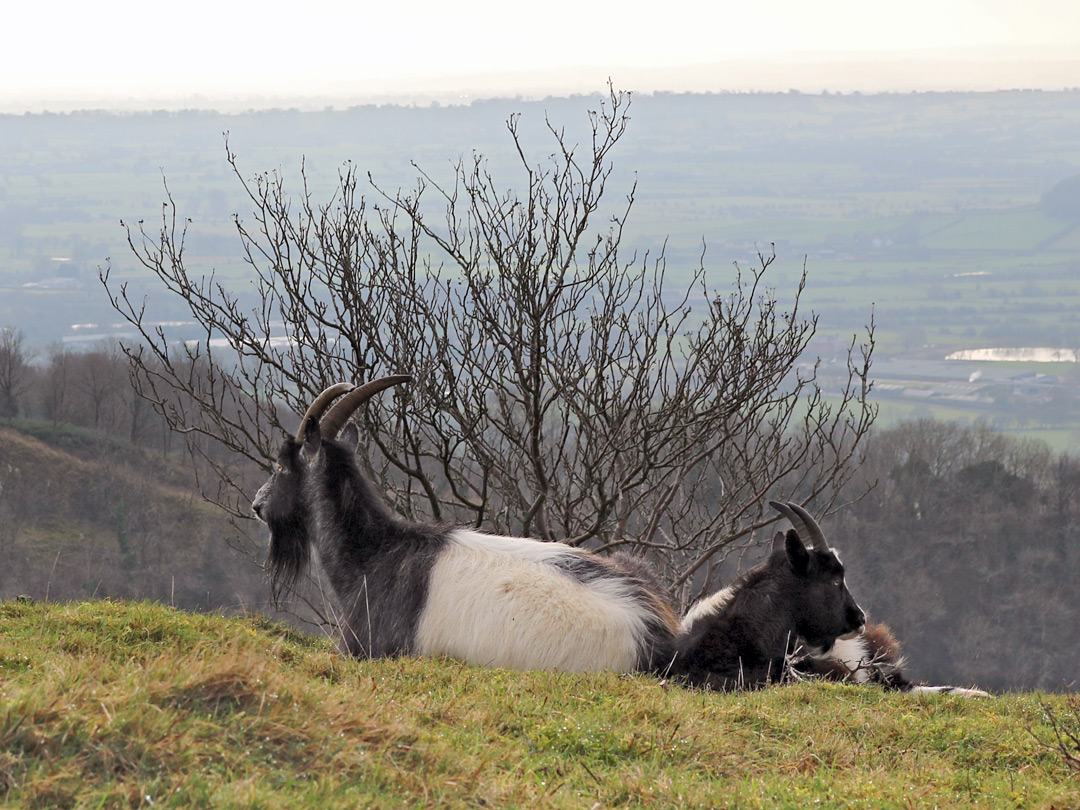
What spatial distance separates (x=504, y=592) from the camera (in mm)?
7410

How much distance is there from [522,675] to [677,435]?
17.7ft

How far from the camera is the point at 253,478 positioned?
44500mm

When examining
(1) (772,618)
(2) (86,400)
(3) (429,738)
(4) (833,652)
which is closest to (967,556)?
(2) (86,400)

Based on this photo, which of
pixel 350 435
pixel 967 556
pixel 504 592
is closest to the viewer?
pixel 504 592

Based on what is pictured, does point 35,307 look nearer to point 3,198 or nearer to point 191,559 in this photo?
point 3,198

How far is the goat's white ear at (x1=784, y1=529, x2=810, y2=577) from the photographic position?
8.29 m

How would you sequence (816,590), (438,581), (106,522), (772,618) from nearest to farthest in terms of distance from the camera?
(438,581), (772,618), (816,590), (106,522)

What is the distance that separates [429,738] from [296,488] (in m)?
5.01

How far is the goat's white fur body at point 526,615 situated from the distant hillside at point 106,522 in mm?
37875

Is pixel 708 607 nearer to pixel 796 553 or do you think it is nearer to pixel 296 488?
pixel 796 553

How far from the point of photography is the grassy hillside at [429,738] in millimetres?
3617

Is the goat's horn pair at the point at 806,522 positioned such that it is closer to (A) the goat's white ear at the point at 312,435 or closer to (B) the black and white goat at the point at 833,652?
(B) the black and white goat at the point at 833,652

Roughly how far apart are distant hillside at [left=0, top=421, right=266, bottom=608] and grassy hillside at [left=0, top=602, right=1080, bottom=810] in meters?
39.5

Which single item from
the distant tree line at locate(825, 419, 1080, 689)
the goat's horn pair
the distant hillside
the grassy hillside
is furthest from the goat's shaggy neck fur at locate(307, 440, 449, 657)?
the distant tree line at locate(825, 419, 1080, 689)
